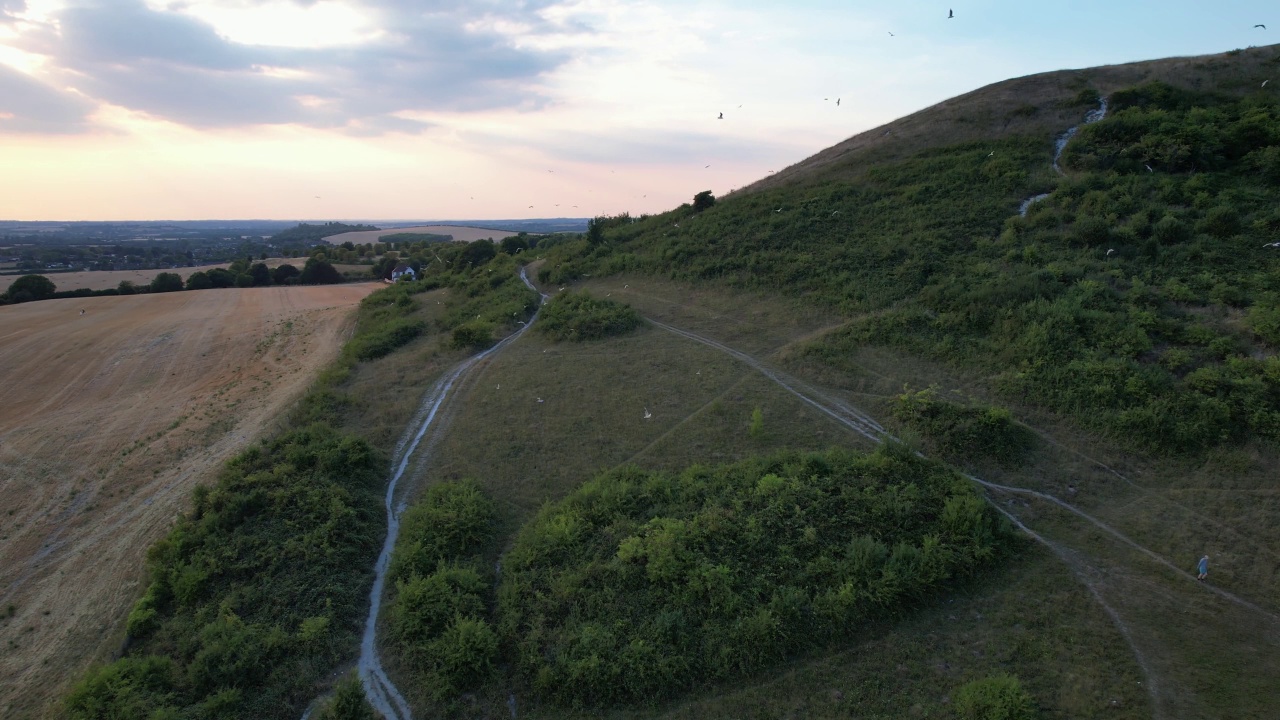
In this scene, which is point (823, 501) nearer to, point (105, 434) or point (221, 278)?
point (105, 434)

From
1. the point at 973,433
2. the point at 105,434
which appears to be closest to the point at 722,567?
the point at 973,433

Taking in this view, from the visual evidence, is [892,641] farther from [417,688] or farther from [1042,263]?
[1042,263]

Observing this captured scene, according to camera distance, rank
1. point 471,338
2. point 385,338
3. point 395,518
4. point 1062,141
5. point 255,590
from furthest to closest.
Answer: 1. point 1062,141
2. point 385,338
3. point 471,338
4. point 395,518
5. point 255,590

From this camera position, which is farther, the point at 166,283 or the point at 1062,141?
the point at 166,283

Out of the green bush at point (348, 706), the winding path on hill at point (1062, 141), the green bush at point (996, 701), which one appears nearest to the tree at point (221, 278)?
the green bush at point (348, 706)

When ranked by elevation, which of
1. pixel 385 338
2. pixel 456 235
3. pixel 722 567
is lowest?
pixel 722 567

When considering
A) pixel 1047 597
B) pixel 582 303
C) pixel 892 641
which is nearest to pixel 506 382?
pixel 582 303

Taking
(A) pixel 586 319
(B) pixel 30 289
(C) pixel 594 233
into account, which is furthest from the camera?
(B) pixel 30 289

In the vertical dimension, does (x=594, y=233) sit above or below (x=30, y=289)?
above
